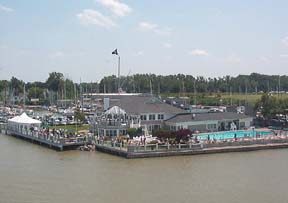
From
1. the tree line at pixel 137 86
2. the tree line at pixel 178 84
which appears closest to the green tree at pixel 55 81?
the tree line at pixel 137 86

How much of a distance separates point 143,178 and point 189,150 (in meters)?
9.41

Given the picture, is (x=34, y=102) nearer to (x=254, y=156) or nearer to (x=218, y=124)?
(x=218, y=124)

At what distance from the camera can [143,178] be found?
30.2m

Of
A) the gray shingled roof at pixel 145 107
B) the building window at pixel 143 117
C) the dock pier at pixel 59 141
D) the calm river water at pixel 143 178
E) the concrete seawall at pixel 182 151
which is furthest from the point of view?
the gray shingled roof at pixel 145 107

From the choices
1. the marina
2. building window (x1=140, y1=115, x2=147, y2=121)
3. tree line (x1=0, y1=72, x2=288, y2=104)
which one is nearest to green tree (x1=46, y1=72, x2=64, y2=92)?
tree line (x1=0, y1=72, x2=288, y2=104)

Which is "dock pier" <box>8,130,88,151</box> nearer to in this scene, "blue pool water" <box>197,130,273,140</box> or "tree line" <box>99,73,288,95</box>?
"blue pool water" <box>197,130,273,140</box>

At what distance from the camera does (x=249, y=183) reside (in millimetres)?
29047

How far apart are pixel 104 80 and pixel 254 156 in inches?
4285

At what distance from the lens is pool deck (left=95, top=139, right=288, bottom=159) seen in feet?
123

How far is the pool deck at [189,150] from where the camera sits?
3747 centimetres

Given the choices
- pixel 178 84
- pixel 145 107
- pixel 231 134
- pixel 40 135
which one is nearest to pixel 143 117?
pixel 145 107

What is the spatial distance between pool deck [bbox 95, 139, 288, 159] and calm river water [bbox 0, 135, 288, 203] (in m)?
0.79

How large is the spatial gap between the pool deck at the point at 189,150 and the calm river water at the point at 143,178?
0.79 m

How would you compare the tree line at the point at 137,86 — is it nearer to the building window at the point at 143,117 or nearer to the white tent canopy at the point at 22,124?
the white tent canopy at the point at 22,124
